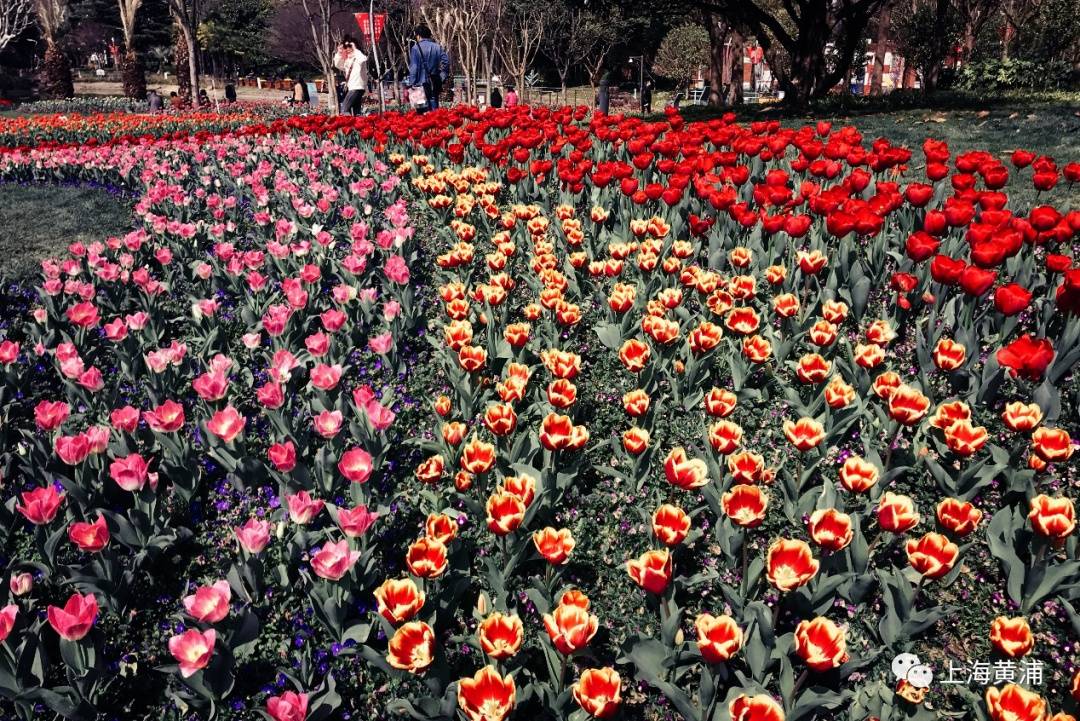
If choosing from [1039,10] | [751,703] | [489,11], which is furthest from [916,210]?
[489,11]

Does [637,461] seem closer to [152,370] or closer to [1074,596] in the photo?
[1074,596]

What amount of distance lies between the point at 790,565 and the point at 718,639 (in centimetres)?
31

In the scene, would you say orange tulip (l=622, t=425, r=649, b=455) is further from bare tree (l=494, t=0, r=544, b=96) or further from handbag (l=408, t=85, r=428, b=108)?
bare tree (l=494, t=0, r=544, b=96)

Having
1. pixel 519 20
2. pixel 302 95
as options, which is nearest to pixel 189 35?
pixel 302 95

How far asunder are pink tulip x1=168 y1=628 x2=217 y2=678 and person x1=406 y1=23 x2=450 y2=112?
1127 cm

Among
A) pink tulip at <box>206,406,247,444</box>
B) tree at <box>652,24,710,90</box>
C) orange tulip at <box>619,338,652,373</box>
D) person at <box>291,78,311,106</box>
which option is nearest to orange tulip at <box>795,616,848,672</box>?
orange tulip at <box>619,338,652,373</box>

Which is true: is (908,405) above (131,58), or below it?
below

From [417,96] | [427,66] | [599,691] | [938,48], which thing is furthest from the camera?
[938,48]

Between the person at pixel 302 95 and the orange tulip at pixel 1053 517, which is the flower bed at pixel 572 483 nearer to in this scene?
the orange tulip at pixel 1053 517

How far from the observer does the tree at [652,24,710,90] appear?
48.8 meters

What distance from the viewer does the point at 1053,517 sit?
2.13m

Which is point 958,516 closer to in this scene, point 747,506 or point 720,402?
point 747,506

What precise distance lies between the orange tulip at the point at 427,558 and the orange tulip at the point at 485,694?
381 mm

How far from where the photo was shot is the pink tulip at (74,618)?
201 centimetres
